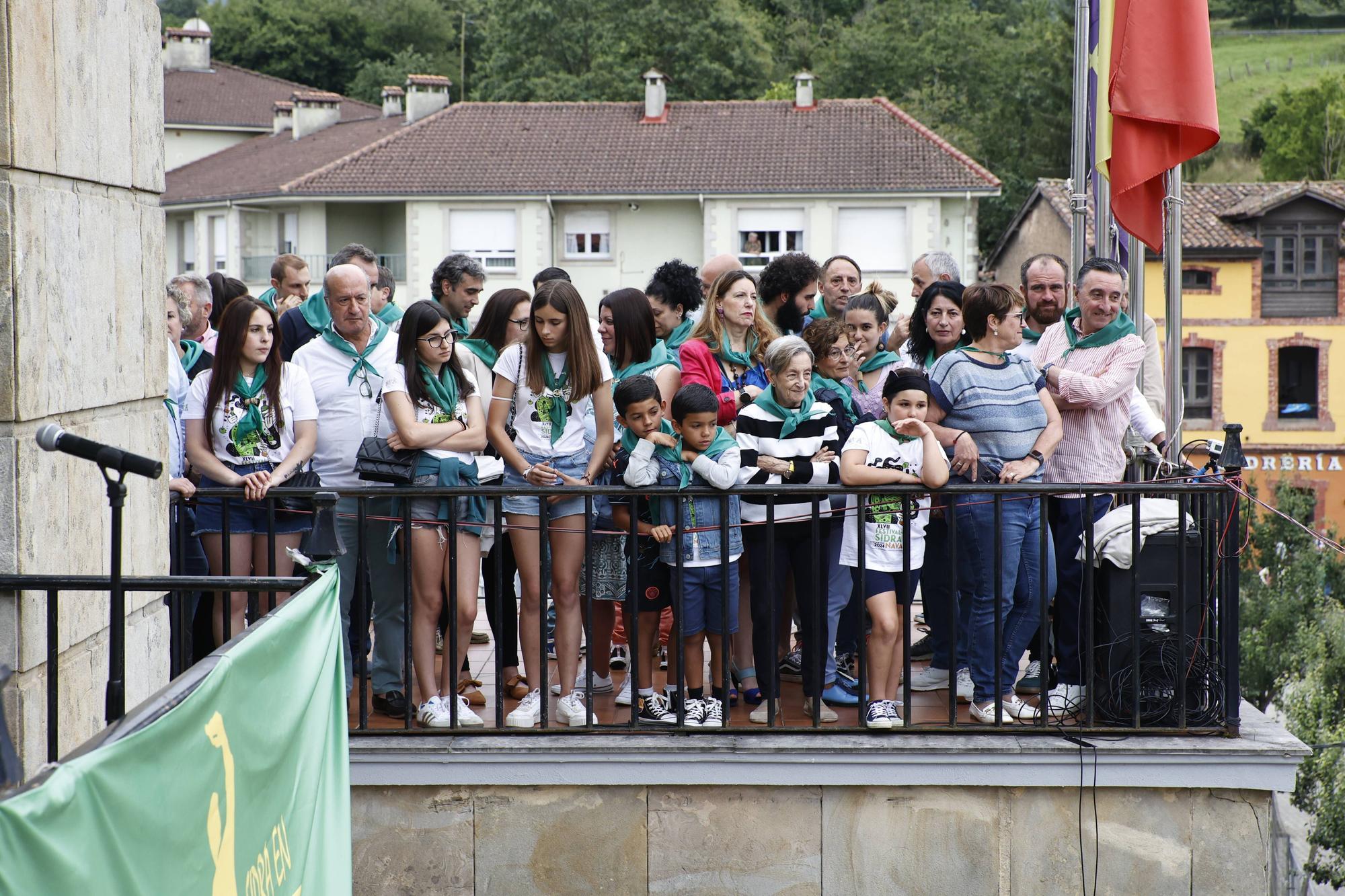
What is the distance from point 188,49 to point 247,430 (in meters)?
61.4

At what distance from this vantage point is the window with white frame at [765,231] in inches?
1583

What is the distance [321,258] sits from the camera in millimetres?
42344

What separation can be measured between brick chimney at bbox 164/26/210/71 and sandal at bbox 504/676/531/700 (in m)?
59.5

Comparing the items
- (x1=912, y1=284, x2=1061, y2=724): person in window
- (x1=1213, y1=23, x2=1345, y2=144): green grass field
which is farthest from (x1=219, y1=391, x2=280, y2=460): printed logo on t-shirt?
(x1=1213, y1=23, x2=1345, y2=144): green grass field

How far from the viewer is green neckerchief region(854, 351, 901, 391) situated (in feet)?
22.2

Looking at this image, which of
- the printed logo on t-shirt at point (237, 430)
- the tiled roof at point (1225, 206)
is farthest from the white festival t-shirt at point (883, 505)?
the tiled roof at point (1225, 206)

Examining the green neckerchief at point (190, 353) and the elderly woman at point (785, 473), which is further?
the green neckerchief at point (190, 353)

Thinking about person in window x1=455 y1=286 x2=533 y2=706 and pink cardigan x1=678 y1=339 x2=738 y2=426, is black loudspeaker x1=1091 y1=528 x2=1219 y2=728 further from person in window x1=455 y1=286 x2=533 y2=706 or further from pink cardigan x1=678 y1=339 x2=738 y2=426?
person in window x1=455 y1=286 x2=533 y2=706

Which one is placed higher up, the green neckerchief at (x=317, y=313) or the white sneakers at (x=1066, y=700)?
the green neckerchief at (x=317, y=313)

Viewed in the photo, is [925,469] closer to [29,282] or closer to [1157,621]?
[1157,621]

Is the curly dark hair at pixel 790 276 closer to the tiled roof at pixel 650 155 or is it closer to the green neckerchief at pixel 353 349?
the green neckerchief at pixel 353 349

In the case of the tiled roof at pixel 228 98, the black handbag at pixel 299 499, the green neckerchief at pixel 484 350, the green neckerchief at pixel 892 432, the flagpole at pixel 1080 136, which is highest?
the tiled roof at pixel 228 98

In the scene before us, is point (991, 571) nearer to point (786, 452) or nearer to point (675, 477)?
point (786, 452)

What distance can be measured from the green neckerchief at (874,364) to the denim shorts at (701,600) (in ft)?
4.99
